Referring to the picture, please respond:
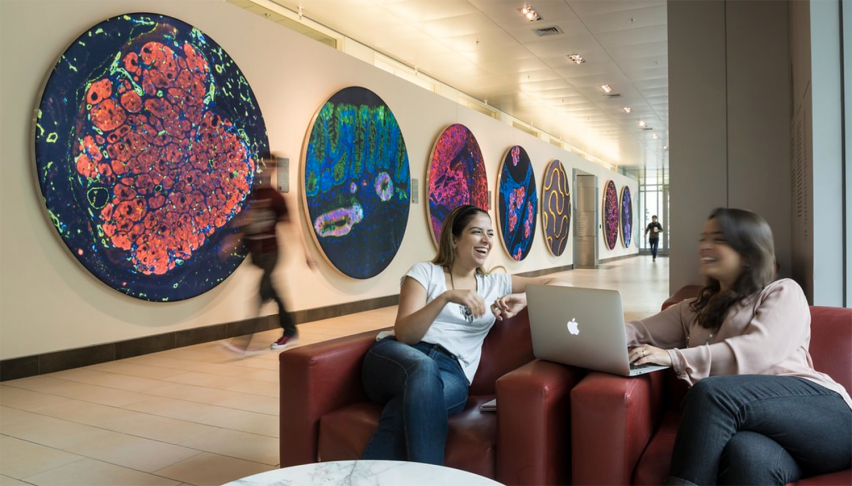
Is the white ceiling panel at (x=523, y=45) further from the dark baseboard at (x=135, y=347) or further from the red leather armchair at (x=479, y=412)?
the red leather armchair at (x=479, y=412)

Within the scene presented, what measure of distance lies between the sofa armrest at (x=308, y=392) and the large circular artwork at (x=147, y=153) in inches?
117

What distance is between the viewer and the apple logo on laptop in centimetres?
188

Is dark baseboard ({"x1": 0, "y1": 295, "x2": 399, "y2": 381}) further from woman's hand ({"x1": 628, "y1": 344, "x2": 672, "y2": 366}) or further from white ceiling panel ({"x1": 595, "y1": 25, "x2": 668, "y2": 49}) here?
white ceiling panel ({"x1": 595, "y1": 25, "x2": 668, "y2": 49})

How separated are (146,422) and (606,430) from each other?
249 centimetres

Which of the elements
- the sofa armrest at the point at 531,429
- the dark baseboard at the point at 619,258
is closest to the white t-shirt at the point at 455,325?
the sofa armrest at the point at 531,429

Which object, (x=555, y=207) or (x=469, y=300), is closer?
(x=469, y=300)

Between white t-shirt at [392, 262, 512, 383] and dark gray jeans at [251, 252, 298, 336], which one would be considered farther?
dark gray jeans at [251, 252, 298, 336]

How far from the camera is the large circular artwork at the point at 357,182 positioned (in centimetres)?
656

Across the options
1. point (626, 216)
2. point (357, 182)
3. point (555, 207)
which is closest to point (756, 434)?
point (357, 182)

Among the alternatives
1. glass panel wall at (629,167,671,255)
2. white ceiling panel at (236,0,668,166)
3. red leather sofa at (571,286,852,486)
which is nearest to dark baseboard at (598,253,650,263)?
glass panel wall at (629,167,671,255)

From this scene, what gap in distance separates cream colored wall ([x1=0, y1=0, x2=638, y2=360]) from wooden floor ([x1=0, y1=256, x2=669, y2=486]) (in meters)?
0.36

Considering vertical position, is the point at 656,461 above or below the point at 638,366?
below

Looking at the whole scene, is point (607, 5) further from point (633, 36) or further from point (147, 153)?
point (147, 153)

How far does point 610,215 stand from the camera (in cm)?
1934
